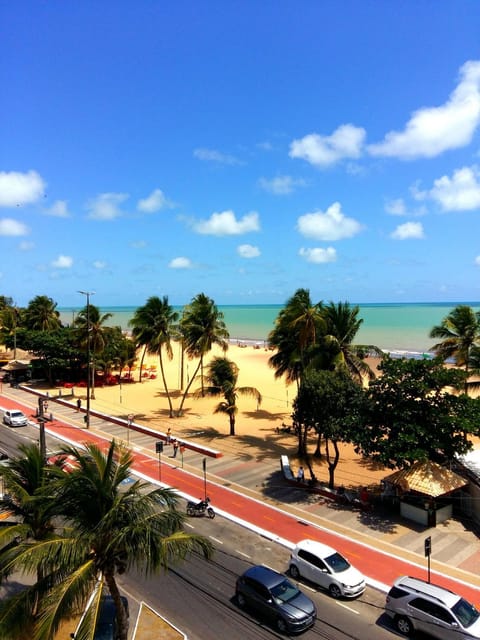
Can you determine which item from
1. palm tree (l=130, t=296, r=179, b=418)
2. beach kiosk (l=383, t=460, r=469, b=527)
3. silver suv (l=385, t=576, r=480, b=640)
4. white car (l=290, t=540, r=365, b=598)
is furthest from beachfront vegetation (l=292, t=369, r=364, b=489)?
palm tree (l=130, t=296, r=179, b=418)

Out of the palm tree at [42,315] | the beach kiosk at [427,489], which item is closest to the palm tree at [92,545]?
the beach kiosk at [427,489]

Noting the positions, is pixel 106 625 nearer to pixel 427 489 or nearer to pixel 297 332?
pixel 427 489

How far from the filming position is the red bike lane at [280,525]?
686 inches

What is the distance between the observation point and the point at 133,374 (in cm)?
7325

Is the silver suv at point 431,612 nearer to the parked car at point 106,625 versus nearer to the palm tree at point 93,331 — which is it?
the parked car at point 106,625

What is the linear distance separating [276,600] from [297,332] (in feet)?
63.7

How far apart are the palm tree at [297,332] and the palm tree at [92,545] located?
69.1 feet

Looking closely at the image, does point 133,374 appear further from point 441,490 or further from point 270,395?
point 441,490

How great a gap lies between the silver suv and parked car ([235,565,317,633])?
2.64 meters

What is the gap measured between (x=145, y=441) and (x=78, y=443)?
16.6 feet

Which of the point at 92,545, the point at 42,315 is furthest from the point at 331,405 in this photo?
the point at 42,315

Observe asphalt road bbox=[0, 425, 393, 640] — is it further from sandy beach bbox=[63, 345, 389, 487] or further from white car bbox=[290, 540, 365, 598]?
sandy beach bbox=[63, 345, 389, 487]

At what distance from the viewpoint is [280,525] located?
22.0 m

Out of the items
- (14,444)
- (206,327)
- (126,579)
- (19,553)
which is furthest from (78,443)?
(19,553)
